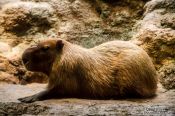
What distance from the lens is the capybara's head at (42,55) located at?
20.0ft

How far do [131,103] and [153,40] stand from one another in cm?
→ 225

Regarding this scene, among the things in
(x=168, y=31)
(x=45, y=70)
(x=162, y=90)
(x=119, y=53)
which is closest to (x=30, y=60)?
(x=45, y=70)

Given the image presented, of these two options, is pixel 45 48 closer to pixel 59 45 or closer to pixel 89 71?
pixel 59 45

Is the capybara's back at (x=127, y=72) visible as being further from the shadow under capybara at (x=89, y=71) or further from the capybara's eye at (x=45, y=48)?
the capybara's eye at (x=45, y=48)

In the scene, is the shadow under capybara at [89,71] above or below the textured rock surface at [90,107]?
above

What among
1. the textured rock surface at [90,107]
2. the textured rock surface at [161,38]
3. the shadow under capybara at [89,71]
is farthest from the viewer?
the textured rock surface at [161,38]

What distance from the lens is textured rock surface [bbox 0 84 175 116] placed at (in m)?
5.12

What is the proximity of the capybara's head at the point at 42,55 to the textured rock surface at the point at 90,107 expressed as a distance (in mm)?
505

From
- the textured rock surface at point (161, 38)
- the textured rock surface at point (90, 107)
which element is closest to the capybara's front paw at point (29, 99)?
the textured rock surface at point (90, 107)

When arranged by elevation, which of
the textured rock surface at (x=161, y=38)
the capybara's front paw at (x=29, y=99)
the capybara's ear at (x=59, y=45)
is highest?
the textured rock surface at (x=161, y=38)

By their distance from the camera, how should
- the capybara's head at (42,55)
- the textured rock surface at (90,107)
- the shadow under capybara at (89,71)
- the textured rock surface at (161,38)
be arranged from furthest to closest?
the textured rock surface at (161,38), the capybara's head at (42,55), the shadow under capybara at (89,71), the textured rock surface at (90,107)

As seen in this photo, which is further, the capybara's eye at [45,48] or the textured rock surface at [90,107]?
the capybara's eye at [45,48]

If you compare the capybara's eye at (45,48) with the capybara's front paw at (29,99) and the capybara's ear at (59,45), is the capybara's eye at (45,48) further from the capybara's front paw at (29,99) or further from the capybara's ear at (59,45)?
the capybara's front paw at (29,99)

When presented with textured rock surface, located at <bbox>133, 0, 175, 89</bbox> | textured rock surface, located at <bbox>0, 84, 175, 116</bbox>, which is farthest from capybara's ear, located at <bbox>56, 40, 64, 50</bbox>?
textured rock surface, located at <bbox>133, 0, 175, 89</bbox>
